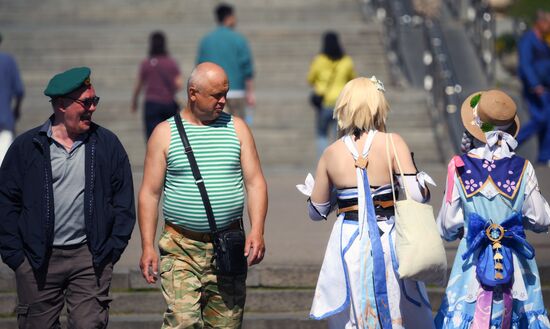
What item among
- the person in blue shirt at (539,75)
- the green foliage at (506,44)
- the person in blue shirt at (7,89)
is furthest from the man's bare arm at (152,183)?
the green foliage at (506,44)

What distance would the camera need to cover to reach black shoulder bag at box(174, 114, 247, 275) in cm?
628

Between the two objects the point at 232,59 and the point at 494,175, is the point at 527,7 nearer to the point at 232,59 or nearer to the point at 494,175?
the point at 232,59

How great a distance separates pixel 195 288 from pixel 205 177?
583mm

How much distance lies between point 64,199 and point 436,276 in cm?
195

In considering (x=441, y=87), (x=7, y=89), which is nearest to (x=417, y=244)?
(x=7, y=89)

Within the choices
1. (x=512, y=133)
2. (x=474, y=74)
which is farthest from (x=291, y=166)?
(x=512, y=133)

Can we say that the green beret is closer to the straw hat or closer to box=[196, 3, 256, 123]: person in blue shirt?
the straw hat

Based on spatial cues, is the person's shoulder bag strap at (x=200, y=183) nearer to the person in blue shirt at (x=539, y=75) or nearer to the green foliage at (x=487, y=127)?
the green foliage at (x=487, y=127)

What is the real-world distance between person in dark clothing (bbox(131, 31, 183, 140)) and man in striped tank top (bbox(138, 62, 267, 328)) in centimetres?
646

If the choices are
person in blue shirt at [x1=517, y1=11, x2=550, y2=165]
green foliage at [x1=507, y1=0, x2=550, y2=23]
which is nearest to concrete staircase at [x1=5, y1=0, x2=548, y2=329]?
person in blue shirt at [x1=517, y1=11, x2=550, y2=165]

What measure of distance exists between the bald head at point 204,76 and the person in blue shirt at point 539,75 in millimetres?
7158

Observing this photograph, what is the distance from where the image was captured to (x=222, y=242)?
628cm

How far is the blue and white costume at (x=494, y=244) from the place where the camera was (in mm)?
6449

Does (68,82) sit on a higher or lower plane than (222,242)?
higher
